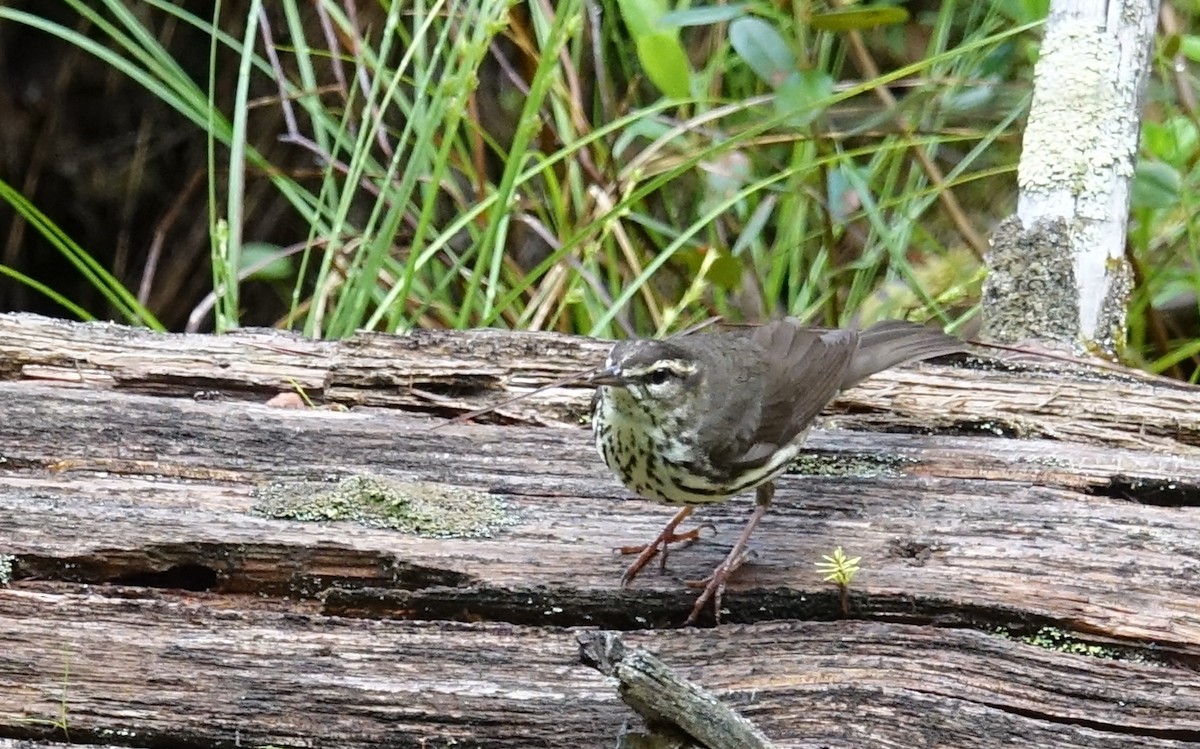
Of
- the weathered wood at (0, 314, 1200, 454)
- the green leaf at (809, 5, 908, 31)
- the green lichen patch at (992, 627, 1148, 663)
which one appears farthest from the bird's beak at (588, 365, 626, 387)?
the green leaf at (809, 5, 908, 31)

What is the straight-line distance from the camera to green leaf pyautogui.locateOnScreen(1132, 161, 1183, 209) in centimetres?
375

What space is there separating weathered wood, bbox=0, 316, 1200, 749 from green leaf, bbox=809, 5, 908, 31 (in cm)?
106

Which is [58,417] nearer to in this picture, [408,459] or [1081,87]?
[408,459]

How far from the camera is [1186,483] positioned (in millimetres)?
2975

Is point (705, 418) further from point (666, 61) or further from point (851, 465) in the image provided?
point (666, 61)

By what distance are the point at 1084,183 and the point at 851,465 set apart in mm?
1270

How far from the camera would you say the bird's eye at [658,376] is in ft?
9.32

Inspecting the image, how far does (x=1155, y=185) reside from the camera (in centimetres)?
378

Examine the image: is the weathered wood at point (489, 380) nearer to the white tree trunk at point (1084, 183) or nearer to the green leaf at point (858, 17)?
the white tree trunk at point (1084, 183)

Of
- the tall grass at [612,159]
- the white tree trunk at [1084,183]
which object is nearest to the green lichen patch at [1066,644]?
the white tree trunk at [1084,183]

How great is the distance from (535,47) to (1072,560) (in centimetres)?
336

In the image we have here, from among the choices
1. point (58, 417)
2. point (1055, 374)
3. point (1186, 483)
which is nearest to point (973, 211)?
point (1055, 374)

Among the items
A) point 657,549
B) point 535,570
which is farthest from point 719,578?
point 535,570

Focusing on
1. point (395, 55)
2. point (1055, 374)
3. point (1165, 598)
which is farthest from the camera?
point (395, 55)
